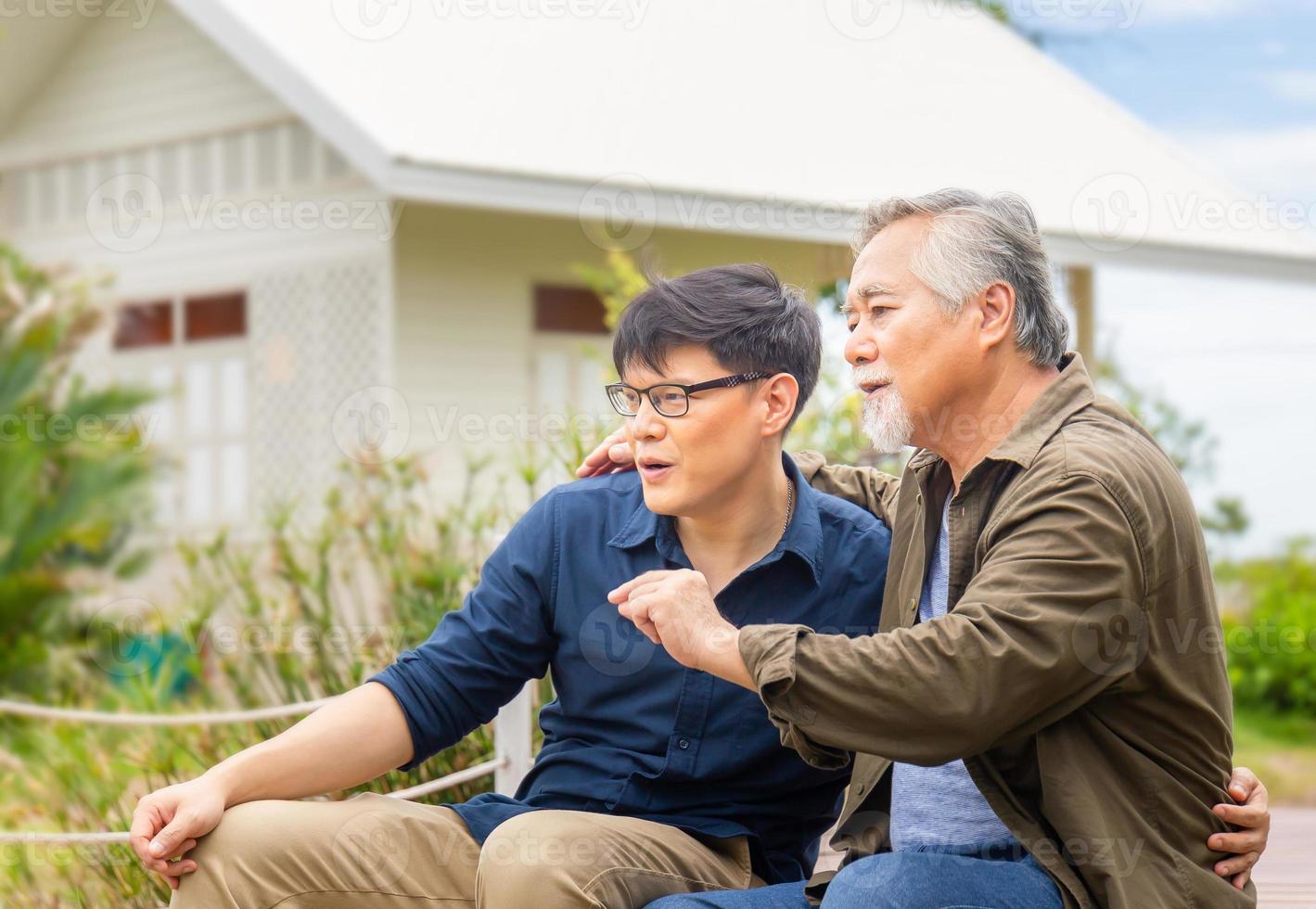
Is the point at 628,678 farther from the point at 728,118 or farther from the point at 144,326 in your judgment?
the point at 144,326

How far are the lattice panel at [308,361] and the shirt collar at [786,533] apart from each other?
24.1 ft

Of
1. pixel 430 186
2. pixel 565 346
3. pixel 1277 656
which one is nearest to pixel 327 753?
pixel 430 186

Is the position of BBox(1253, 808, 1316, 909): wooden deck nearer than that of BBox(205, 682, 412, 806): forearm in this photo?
No

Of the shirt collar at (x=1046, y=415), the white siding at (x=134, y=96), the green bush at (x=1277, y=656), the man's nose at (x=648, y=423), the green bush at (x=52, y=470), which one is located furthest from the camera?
the white siding at (x=134, y=96)

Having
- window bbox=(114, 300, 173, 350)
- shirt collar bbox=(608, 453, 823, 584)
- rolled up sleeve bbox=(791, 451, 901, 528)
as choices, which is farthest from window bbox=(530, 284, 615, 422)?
shirt collar bbox=(608, 453, 823, 584)

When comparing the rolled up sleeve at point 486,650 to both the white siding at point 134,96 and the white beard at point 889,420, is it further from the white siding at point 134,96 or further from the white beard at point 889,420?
the white siding at point 134,96

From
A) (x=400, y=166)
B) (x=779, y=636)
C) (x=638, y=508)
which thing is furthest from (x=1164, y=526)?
(x=400, y=166)

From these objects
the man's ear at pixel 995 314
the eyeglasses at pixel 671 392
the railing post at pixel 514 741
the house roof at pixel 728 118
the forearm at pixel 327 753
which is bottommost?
the railing post at pixel 514 741

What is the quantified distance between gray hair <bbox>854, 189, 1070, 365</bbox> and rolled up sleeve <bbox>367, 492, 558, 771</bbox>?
0.97 meters

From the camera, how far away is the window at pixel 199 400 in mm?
11453

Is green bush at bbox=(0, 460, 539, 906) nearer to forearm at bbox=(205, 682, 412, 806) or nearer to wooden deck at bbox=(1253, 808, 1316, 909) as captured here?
forearm at bbox=(205, 682, 412, 806)

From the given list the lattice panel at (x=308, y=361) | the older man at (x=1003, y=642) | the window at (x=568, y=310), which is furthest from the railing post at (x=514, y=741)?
the window at (x=568, y=310)

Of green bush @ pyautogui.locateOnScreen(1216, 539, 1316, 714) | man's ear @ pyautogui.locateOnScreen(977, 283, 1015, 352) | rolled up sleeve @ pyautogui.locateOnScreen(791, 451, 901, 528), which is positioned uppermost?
man's ear @ pyautogui.locateOnScreen(977, 283, 1015, 352)

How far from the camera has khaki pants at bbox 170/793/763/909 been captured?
8.89 ft
